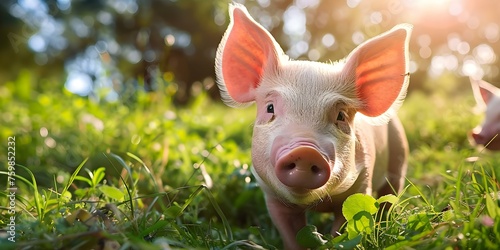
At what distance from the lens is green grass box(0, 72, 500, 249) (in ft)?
5.14

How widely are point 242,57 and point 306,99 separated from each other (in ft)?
1.57

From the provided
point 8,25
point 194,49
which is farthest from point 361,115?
point 194,49

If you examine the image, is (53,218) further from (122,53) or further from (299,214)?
(122,53)

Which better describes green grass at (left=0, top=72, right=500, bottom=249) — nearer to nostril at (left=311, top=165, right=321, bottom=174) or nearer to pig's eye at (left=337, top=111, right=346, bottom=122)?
nostril at (left=311, top=165, right=321, bottom=174)

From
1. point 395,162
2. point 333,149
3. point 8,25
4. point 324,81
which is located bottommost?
point 395,162

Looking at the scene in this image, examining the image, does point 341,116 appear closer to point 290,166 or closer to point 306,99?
point 306,99

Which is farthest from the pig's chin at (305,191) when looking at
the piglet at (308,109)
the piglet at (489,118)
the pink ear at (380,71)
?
the piglet at (489,118)

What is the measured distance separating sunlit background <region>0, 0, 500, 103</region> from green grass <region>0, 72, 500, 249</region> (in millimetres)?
473

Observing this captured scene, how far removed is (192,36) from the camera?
17047 millimetres

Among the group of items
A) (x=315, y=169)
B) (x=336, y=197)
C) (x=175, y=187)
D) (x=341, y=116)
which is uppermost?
(x=341, y=116)

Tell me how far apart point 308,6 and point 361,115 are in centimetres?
286

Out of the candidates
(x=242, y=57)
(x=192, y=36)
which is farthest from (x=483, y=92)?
(x=192, y=36)

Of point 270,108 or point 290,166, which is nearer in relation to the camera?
point 290,166

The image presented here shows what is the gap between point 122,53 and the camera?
58.5 feet
